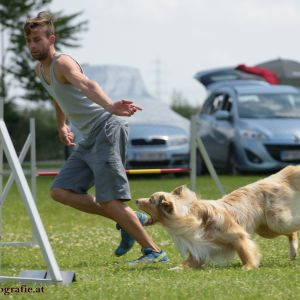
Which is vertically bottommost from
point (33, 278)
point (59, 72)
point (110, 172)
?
point (33, 278)

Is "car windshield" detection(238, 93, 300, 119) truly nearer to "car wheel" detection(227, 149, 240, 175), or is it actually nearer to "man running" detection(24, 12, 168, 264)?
"car wheel" detection(227, 149, 240, 175)

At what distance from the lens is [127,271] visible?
700 centimetres

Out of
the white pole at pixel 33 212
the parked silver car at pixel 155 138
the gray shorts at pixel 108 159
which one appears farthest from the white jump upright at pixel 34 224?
the parked silver car at pixel 155 138

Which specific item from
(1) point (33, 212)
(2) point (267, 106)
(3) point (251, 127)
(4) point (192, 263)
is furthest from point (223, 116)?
(1) point (33, 212)

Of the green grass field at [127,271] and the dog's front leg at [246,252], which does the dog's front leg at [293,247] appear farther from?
the dog's front leg at [246,252]

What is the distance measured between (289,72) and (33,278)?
2240 centimetres

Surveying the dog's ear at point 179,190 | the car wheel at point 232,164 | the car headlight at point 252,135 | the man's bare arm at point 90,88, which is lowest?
the car wheel at point 232,164

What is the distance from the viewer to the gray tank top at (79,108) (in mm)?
7070

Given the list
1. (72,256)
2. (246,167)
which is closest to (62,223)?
(72,256)

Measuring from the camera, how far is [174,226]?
7.18m

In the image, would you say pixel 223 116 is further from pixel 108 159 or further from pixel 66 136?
pixel 108 159

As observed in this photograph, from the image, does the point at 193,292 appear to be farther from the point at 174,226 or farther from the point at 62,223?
the point at 62,223

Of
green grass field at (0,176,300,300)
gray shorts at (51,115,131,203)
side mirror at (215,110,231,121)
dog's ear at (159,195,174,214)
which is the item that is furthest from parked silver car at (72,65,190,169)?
dog's ear at (159,195,174,214)

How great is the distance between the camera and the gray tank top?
7.07 meters
